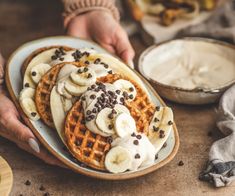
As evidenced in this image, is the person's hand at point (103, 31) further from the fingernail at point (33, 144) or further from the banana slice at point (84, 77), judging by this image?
the fingernail at point (33, 144)

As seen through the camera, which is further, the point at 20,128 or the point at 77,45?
the point at 77,45

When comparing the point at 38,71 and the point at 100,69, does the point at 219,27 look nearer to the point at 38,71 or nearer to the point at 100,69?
the point at 100,69

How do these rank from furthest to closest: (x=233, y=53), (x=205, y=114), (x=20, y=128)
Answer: (x=233, y=53)
(x=205, y=114)
(x=20, y=128)

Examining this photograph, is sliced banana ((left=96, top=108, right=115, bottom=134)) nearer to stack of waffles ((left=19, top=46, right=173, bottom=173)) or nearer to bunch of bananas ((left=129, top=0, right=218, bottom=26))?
stack of waffles ((left=19, top=46, right=173, bottom=173))

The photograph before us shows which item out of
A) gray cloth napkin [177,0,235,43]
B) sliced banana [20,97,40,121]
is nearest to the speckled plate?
sliced banana [20,97,40,121]

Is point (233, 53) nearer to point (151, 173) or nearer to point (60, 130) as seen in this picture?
point (151, 173)

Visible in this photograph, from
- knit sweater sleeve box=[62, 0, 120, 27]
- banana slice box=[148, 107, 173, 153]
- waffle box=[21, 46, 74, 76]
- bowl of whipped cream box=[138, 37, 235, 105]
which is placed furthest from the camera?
knit sweater sleeve box=[62, 0, 120, 27]

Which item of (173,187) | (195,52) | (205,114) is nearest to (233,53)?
(195,52)
